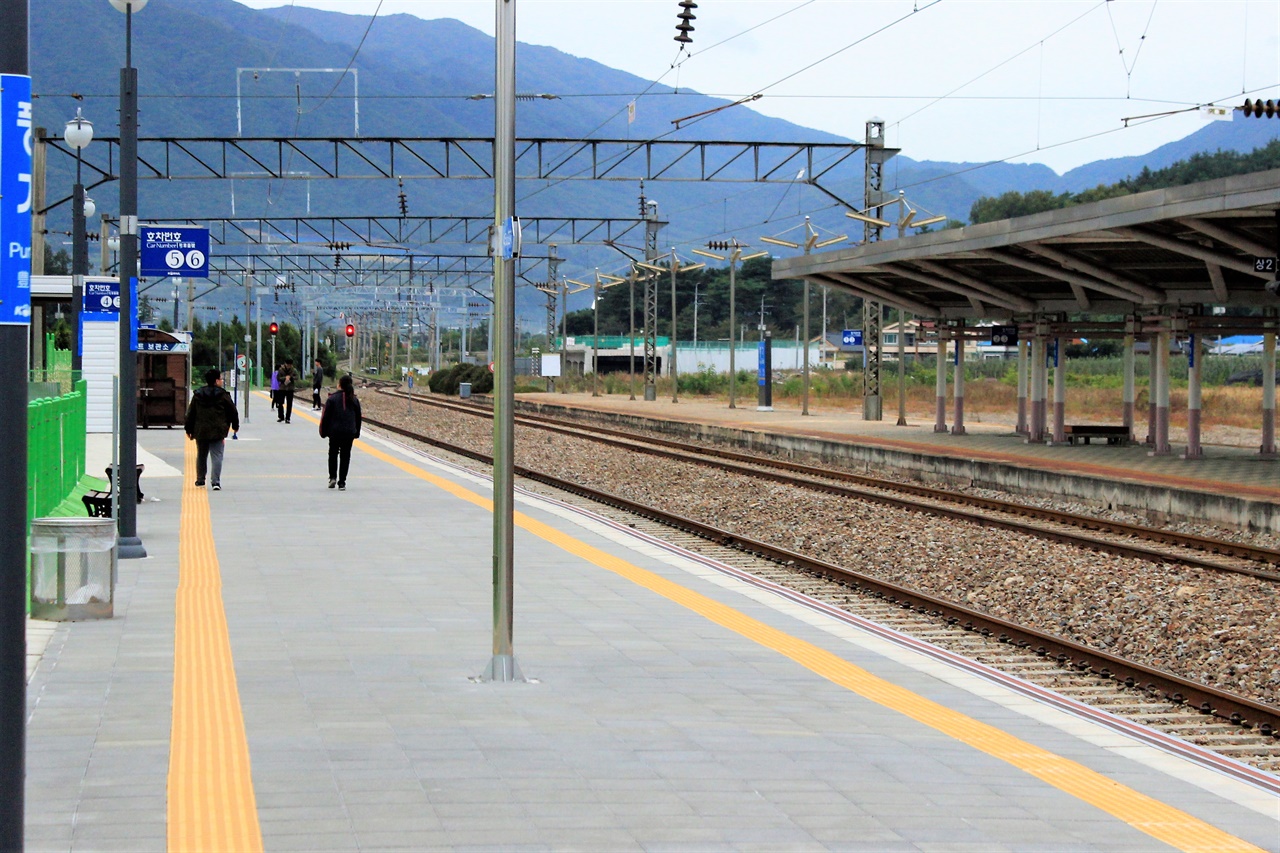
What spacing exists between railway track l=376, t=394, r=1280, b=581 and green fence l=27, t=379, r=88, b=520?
1011 cm

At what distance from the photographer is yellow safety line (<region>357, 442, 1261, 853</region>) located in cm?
565

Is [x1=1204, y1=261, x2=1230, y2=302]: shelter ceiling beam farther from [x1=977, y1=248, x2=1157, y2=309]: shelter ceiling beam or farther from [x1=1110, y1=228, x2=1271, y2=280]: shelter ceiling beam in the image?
[x1=977, y1=248, x2=1157, y2=309]: shelter ceiling beam

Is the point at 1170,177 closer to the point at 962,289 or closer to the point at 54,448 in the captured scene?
the point at 962,289

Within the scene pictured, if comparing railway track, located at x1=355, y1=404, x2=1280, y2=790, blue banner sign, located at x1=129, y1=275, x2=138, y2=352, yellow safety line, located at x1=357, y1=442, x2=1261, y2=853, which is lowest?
railway track, located at x1=355, y1=404, x2=1280, y2=790

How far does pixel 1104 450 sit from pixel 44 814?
85.6 ft

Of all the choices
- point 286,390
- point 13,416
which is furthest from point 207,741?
point 286,390

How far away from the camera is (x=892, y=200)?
114 feet

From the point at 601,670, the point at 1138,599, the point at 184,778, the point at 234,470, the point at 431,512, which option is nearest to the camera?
the point at 184,778

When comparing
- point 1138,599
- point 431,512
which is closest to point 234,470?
point 431,512

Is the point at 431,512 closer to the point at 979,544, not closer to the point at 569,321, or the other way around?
the point at 979,544

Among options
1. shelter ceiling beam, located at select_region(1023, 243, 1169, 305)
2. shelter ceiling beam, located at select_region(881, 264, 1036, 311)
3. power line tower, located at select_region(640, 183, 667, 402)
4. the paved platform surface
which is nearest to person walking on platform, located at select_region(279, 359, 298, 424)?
the paved platform surface

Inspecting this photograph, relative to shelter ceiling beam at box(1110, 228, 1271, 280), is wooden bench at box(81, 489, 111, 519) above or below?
below

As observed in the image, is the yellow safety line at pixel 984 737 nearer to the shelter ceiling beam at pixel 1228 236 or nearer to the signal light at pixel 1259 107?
the shelter ceiling beam at pixel 1228 236

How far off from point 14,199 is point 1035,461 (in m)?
23.3
